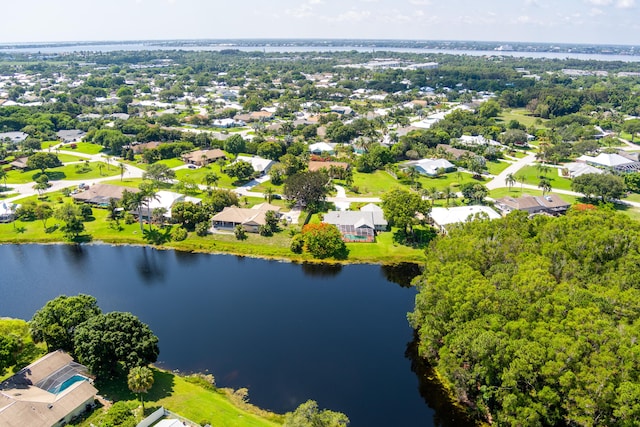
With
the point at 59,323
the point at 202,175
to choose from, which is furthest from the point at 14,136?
the point at 59,323

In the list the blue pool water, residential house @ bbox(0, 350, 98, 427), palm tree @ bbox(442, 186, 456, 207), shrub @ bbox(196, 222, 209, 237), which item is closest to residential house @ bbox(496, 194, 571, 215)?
palm tree @ bbox(442, 186, 456, 207)

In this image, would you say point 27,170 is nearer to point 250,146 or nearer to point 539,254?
point 250,146

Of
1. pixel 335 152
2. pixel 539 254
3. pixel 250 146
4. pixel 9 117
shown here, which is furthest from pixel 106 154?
pixel 539 254

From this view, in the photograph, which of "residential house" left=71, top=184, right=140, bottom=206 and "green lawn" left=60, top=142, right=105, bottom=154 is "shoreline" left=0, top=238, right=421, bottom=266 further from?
"green lawn" left=60, top=142, right=105, bottom=154

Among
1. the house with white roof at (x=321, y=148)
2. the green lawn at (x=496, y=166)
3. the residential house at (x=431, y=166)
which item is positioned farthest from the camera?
the house with white roof at (x=321, y=148)

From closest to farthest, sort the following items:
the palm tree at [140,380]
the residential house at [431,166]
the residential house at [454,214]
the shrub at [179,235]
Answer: the palm tree at [140,380]
the shrub at [179,235]
the residential house at [454,214]
the residential house at [431,166]

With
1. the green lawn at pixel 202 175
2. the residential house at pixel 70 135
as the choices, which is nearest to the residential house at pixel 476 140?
the green lawn at pixel 202 175

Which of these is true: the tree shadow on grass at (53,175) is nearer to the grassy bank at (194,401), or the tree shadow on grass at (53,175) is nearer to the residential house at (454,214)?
the grassy bank at (194,401)
